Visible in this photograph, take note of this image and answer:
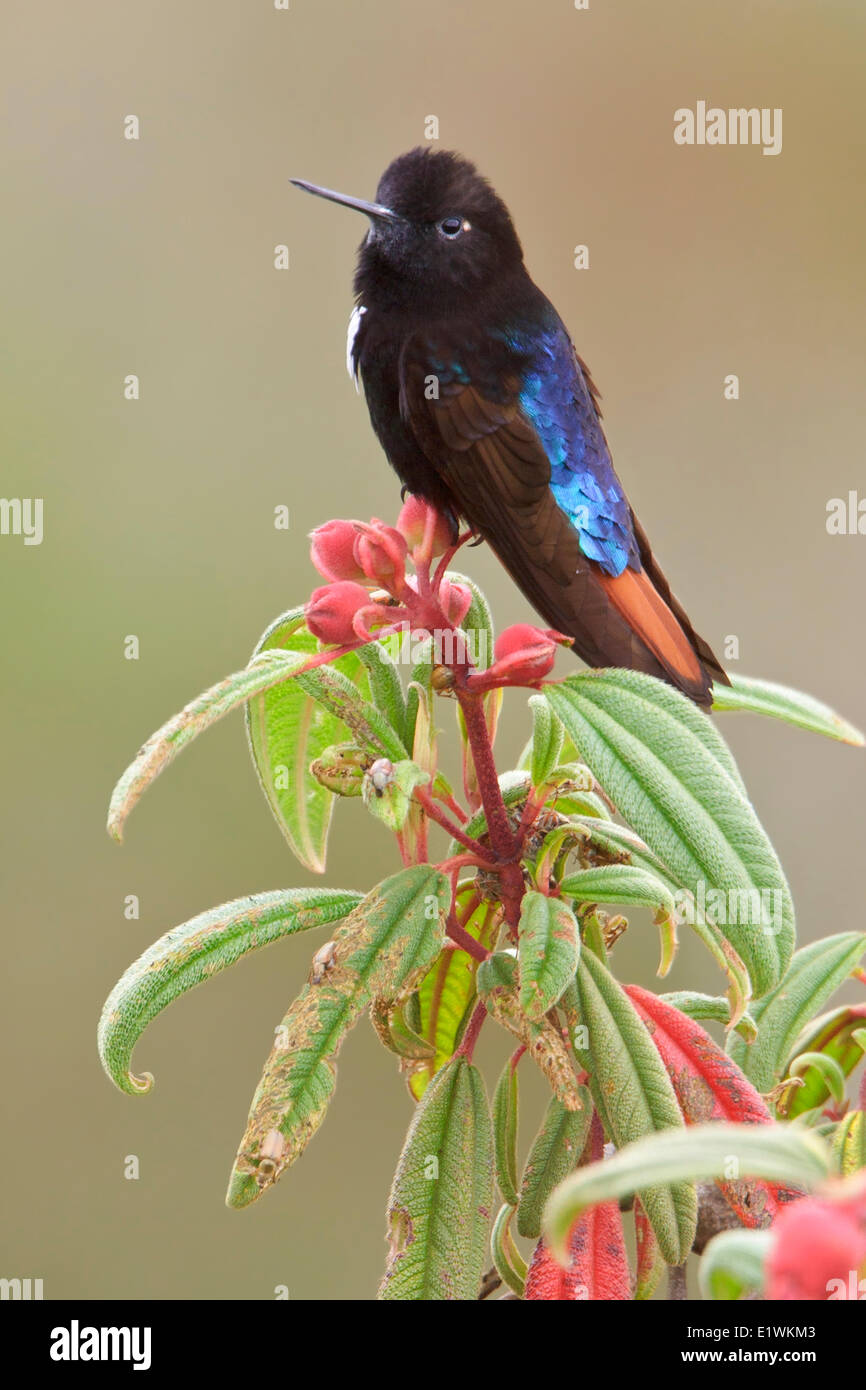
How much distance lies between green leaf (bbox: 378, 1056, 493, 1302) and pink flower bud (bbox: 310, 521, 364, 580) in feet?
1.10

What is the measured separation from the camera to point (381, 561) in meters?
0.82

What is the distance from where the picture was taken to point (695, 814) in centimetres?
76

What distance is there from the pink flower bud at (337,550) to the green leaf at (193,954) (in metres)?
0.22

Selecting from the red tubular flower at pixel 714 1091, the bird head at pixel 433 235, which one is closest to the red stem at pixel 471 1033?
the red tubular flower at pixel 714 1091

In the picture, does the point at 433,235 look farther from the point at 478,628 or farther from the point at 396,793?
the point at 396,793

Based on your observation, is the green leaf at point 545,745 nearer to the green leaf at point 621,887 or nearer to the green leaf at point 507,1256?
the green leaf at point 621,887

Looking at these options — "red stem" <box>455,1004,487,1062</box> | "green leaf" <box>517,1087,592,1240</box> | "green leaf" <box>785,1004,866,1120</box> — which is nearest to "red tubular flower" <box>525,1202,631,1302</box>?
"green leaf" <box>517,1087,592,1240</box>

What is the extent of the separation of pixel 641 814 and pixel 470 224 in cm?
78

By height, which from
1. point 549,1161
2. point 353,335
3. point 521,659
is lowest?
point 549,1161

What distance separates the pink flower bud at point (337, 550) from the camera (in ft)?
2.72

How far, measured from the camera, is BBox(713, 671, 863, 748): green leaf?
1006 mm

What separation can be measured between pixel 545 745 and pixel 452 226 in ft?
2.16

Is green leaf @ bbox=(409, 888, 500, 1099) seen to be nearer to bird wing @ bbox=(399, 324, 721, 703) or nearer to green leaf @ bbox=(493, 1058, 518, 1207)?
green leaf @ bbox=(493, 1058, 518, 1207)

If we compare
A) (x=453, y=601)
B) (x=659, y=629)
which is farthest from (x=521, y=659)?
(x=659, y=629)
